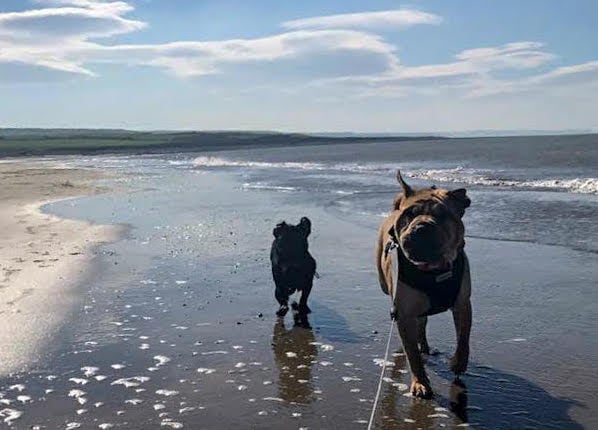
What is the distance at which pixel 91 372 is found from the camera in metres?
5.68

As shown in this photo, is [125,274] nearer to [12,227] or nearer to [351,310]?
[351,310]

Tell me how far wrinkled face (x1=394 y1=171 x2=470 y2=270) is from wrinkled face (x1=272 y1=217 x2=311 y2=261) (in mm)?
3039

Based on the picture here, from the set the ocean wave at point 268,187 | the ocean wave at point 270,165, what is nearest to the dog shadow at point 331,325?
the ocean wave at point 268,187

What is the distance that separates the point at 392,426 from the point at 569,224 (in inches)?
403

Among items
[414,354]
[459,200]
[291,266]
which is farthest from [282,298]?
[459,200]

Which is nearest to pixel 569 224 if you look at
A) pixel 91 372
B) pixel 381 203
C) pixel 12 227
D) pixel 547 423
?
pixel 381 203

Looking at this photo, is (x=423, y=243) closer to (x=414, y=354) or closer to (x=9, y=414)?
(x=414, y=354)

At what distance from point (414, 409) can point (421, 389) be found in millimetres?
230

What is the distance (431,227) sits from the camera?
14.3ft

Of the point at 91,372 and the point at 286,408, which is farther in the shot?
the point at 91,372

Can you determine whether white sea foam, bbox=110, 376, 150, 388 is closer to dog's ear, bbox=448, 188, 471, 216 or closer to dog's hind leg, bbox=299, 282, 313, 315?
dog's hind leg, bbox=299, 282, 313, 315

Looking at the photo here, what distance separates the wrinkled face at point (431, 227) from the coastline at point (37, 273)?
140 inches

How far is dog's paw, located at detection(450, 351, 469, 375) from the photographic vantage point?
17.1ft

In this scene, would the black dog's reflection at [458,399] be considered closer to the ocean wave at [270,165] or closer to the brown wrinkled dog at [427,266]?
the brown wrinkled dog at [427,266]
